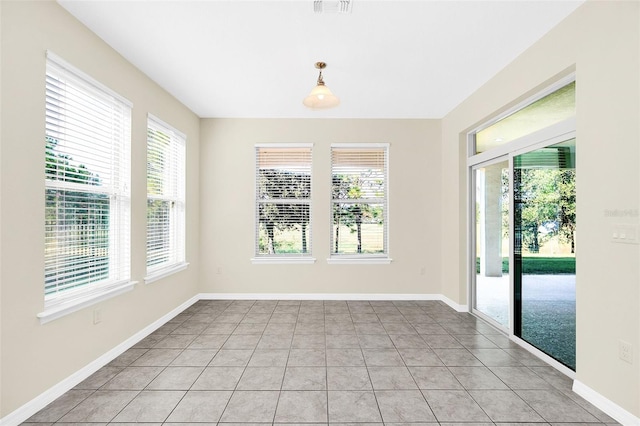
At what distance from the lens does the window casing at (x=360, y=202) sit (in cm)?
485

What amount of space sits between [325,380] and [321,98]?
2.50 meters

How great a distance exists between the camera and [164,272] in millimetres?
3691

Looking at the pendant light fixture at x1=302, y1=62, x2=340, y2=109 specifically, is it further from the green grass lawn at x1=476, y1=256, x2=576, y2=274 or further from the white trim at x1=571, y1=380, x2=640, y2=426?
the white trim at x1=571, y1=380, x2=640, y2=426

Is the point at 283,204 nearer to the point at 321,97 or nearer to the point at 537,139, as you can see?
the point at 321,97

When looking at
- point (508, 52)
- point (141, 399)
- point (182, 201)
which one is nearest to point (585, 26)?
point (508, 52)

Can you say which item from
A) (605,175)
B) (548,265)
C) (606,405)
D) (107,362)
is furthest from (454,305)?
(107,362)

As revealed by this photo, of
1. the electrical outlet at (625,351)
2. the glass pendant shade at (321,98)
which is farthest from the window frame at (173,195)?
the electrical outlet at (625,351)

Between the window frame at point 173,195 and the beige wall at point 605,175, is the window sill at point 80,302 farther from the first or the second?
the beige wall at point 605,175

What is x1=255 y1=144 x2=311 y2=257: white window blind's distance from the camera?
4.84m

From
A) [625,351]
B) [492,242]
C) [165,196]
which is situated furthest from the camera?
[165,196]

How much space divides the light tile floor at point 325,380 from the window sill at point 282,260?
3.82 feet

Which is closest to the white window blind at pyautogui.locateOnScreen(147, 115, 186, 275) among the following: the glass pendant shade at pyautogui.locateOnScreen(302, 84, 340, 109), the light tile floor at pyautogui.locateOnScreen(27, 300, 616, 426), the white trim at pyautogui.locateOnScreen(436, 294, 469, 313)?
the light tile floor at pyautogui.locateOnScreen(27, 300, 616, 426)

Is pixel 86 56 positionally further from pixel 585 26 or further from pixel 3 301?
pixel 585 26

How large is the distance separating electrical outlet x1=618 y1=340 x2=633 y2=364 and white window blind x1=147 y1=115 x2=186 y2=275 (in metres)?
4.14
